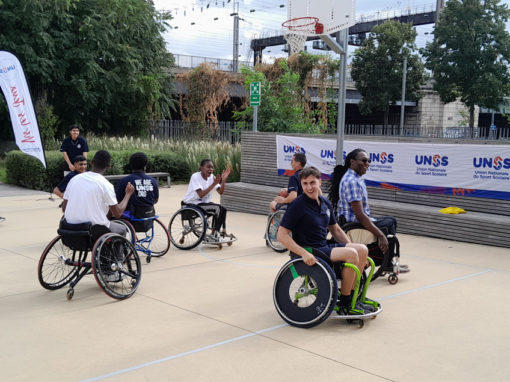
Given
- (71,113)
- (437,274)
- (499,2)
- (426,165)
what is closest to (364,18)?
(499,2)

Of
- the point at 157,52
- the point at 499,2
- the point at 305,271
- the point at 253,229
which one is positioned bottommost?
the point at 253,229

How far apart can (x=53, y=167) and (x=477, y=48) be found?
113 ft

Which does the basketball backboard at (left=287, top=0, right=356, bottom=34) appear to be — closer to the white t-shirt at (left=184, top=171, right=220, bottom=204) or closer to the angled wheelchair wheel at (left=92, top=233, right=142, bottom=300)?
the white t-shirt at (left=184, top=171, right=220, bottom=204)

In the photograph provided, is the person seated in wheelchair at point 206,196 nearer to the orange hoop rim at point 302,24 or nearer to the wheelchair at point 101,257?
the wheelchair at point 101,257

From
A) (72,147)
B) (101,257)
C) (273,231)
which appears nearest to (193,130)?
(72,147)

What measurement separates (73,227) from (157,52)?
24915 mm

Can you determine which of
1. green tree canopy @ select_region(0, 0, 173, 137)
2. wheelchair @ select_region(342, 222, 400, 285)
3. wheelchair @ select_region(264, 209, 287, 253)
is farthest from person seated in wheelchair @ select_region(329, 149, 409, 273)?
green tree canopy @ select_region(0, 0, 173, 137)

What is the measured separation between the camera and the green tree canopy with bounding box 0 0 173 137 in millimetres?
23469

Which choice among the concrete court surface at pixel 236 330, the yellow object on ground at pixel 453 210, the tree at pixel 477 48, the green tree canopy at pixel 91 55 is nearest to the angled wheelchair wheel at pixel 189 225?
the concrete court surface at pixel 236 330

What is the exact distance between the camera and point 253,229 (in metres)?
10.4

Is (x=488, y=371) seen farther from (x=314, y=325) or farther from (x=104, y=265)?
(x=104, y=265)

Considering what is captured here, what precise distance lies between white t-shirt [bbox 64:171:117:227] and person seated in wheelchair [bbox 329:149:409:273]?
256 cm

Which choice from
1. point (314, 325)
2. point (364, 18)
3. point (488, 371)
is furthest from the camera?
point (364, 18)

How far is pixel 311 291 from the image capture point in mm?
5008
